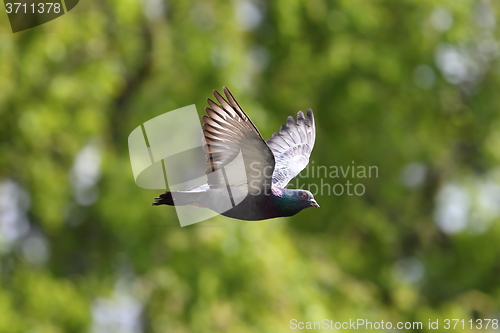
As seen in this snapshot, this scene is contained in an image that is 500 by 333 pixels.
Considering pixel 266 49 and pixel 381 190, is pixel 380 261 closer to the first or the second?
pixel 381 190

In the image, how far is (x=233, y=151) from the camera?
2566 millimetres

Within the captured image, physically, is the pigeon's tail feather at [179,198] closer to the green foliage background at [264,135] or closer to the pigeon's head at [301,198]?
the pigeon's head at [301,198]

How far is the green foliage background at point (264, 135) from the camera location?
10.6m

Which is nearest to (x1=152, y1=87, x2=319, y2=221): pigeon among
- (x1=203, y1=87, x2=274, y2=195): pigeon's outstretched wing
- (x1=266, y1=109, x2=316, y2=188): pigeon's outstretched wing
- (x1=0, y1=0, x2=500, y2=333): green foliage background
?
(x1=203, y1=87, x2=274, y2=195): pigeon's outstretched wing

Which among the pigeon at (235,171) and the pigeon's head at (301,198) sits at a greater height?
the pigeon at (235,171)

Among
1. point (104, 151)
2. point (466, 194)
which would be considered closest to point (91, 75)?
point (104, 151)

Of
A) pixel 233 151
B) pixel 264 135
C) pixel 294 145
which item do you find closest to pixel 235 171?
pixel 233 151

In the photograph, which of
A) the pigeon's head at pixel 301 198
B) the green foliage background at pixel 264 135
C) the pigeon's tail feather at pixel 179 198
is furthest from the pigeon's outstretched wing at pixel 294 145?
the green foliage background at pixel 264 135

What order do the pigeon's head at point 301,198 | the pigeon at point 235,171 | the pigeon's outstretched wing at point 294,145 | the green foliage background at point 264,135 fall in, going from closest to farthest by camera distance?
the pigeon at point 235,171 < the pigeon's head at point 301,198 < the pigeon's outstretched wing at point 294,145 < the green foliage background at point 264,135

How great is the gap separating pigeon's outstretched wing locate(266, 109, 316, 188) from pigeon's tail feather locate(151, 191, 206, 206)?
148 cm

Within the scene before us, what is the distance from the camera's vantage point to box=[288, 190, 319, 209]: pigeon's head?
277 centimetres

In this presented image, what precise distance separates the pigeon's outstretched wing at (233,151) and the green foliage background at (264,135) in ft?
23.0

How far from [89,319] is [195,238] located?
244 cm

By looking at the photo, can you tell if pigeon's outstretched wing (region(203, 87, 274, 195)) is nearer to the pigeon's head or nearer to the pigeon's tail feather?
the pigeon's tail feather
